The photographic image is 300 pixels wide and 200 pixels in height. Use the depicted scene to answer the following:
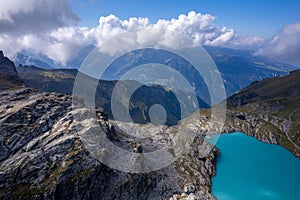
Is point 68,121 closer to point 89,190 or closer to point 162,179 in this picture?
point 89,190

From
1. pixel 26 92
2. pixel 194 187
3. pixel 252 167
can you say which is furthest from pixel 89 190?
pixel 252 167

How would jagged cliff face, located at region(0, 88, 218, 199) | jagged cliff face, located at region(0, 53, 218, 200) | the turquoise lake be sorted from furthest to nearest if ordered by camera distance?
the turquoise lake, jagged cliff face, located at region(0, 53, 218, 200), jagged cliff face, located at region(0, 88, 218, 199)

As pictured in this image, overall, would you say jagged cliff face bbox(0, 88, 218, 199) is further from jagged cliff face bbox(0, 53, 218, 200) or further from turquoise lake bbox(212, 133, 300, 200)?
turquoise lake bbox(212, 133, 300, 200)

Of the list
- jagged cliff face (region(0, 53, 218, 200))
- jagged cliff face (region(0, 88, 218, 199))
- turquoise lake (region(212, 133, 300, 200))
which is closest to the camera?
jagged cliff face (region(0, 88, 218, 199))

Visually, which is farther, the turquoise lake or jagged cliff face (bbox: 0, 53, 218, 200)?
the turquoise lake

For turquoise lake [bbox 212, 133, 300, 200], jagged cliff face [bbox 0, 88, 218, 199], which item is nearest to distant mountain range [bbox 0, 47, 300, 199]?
jagged cliff face [bbox 0, 88, 218, 199]

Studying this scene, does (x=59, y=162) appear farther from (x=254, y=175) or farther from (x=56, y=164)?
(x=254, y=175)

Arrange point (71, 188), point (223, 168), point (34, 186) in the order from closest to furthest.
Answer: point (34, 186)
point (71, 188)
point (223, 168)
